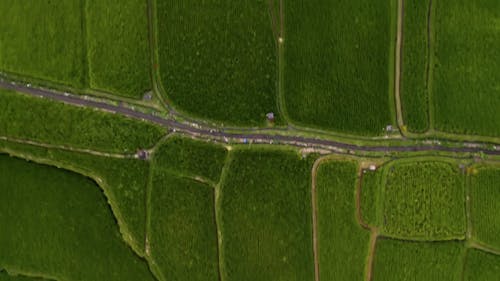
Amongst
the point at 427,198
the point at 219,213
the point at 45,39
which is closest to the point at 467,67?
the point at 427,198

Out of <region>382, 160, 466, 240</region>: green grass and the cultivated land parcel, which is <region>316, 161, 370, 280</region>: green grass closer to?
the cultivated land parcel

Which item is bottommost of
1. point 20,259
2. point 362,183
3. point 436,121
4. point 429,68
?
point 20,259

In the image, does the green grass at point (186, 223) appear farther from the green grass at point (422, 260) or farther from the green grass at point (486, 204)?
the green grass at point (486, 204)

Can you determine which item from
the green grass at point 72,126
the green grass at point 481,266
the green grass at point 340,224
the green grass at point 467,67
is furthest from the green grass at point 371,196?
the green grass at point 72,126

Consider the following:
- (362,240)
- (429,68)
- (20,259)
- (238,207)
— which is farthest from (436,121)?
(20,259)

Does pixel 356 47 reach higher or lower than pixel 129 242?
higher

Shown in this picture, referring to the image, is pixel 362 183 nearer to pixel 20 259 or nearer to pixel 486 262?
pixel 486 262

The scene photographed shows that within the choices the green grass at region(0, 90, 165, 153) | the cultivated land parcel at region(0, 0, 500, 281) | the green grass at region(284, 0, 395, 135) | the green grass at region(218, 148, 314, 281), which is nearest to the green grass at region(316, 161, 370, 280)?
the cultivated land parcel at region(0, 0, 500, 281)
